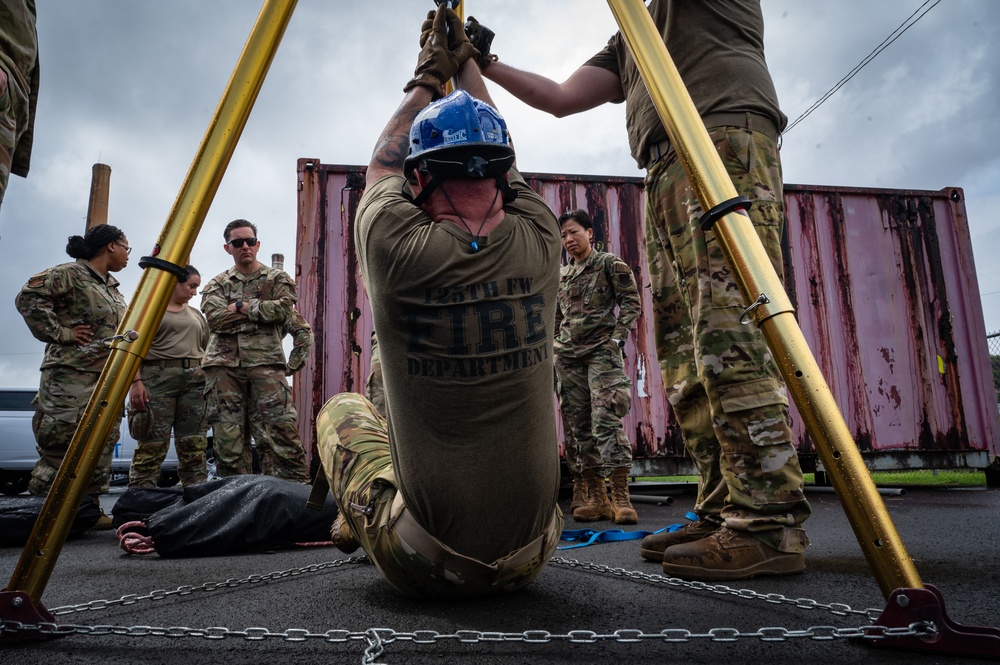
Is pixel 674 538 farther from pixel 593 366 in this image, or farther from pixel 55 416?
pixel 55 416

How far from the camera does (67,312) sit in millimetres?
4176

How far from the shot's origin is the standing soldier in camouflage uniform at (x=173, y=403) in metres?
4.75

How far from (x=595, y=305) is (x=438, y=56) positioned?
278 centimetres

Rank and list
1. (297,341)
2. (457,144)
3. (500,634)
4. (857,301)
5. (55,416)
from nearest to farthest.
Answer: (500,634) → (457,144) → (55,416) → (297,341) → (857,301)

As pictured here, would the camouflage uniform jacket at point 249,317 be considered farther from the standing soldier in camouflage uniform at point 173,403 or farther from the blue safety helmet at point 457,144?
the blue safety helmet at point 457,144

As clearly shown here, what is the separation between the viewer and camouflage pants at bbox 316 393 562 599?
1.47 m

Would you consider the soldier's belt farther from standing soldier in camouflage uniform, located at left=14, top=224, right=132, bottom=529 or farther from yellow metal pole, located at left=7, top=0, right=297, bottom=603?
yellow metal pole, located at left=7, top=0, right=297, bottom=603

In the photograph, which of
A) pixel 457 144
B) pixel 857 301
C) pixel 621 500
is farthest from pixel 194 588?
pixel 857 301

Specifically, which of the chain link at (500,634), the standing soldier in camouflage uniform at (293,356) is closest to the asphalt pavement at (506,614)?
the chain link at (500,634)

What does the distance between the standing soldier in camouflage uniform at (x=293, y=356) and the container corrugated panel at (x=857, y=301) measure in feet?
1.05

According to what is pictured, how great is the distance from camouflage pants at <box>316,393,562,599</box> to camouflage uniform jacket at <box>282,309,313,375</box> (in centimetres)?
335

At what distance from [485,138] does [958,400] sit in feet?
21.1

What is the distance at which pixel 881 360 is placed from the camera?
597cm

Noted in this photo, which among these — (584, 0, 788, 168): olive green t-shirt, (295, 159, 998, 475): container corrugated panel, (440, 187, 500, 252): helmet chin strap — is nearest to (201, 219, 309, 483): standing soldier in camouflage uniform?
(295, 159, 998, 475): container corrugated panel
